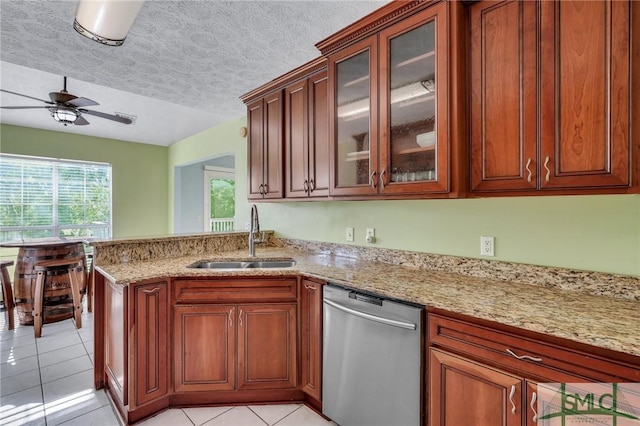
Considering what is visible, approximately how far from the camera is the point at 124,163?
17.8ft

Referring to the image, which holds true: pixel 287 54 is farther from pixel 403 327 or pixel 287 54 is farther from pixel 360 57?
pixel 403 327

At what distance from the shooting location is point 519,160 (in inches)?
56.3

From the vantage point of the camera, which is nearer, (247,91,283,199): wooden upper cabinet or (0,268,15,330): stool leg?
(247,91,283,199): wooden upper cabinet

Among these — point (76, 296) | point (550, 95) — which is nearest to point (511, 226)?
point (550, 95)

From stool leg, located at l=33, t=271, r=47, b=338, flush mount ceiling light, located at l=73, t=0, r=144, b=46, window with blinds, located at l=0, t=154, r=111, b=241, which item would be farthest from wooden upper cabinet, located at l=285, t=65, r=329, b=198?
window with blinds, located at l=0, t=154, r=111, b=241

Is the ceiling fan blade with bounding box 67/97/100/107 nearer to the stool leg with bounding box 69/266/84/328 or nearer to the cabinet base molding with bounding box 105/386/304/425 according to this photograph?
the stool leg with bounding box 69/266/84/328

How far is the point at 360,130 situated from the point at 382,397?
155cm

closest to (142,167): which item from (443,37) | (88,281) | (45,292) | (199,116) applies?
(199,116)

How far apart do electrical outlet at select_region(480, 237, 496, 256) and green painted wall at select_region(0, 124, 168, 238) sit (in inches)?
201

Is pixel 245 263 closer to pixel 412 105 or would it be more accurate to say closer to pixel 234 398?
pixel 234 398

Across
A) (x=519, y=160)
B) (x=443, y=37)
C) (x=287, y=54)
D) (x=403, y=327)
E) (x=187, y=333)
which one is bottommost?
(x=187, y=333)

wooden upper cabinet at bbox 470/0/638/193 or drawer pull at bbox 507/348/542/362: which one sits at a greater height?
wooden upper cabinet at bbox 470/0/638/193

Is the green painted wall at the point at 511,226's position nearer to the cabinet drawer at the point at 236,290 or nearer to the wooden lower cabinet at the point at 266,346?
the cabinet drawer at the point at 236,290

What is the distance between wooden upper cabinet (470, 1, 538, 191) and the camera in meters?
1.40
